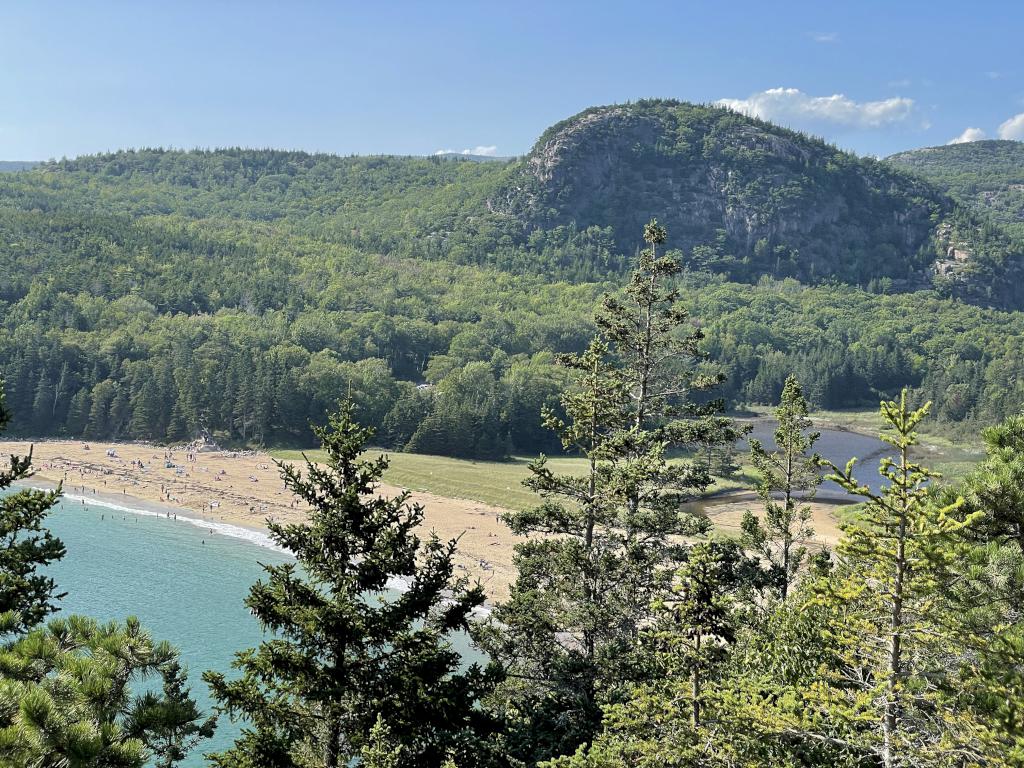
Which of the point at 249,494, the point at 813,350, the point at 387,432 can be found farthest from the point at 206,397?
the point at 813,350

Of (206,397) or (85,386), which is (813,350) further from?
(85,386)

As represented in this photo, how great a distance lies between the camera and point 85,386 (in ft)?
330

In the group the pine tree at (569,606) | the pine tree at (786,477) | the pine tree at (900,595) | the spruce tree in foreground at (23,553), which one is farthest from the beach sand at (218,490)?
the pine tree at (900,595)

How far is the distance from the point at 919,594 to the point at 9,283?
151m

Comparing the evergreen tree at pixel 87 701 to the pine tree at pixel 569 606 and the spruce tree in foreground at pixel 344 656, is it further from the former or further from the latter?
the pine tree at pixel 569 606

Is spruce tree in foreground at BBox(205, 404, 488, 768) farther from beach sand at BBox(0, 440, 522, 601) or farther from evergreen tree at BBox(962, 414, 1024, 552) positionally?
beach sand at BBox(0, 440, 522, 601)

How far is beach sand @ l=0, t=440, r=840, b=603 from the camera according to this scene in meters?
56.9

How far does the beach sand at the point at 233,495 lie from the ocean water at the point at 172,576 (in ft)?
11.6

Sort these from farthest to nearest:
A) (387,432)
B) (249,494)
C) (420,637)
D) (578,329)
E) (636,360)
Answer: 1. (578,329)
2. (387,432)
3. (249,494)
4. (636,360)
5. (420,637)

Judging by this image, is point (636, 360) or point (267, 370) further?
point (267, 370)

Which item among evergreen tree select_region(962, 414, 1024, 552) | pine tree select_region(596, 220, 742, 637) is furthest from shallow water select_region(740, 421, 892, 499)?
evergreen tree select_region(962, 414, 1024, 552)

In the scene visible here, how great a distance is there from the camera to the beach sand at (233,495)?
187 feet

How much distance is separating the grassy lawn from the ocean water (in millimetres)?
17617

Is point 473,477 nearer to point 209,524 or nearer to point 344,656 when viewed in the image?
point 209,524
